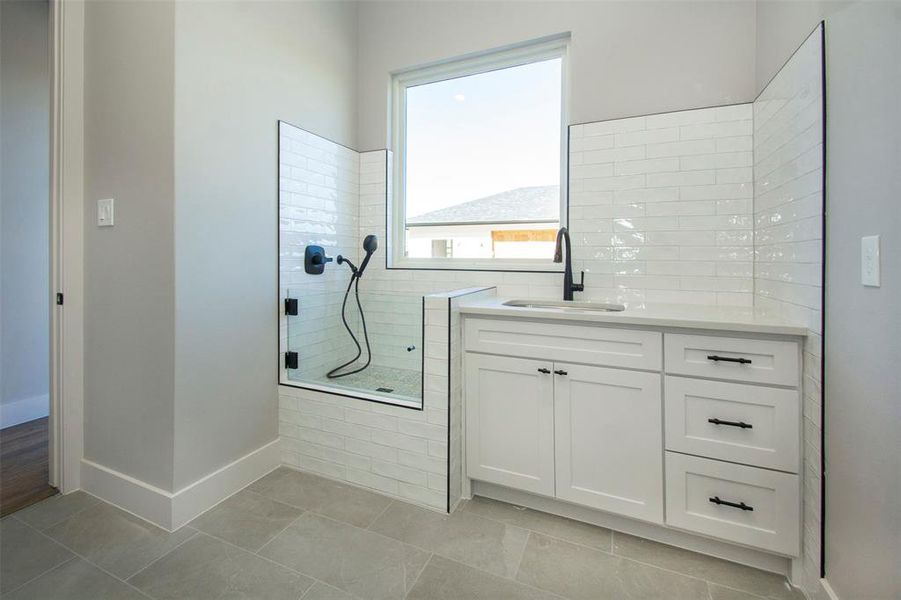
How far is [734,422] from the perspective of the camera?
4.66 ft

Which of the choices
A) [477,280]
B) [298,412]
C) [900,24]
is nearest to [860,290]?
[900,24]

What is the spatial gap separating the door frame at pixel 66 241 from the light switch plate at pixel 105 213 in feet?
0.47

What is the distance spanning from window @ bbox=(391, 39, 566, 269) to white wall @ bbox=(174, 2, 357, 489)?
775 millimetres

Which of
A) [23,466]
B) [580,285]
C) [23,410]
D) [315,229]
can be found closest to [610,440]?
[580,285]

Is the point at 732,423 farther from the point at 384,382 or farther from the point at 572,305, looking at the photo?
the point at 384,382

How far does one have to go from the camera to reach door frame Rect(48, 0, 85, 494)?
1.80 m

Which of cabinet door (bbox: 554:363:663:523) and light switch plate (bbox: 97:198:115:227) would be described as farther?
light switch plate (bbox: 97:198:115:227)

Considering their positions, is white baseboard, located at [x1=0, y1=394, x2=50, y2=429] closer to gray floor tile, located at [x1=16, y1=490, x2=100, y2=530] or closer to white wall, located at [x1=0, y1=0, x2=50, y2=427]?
white wall, located at [x1=0, y1=0, x2=50, y2=427]

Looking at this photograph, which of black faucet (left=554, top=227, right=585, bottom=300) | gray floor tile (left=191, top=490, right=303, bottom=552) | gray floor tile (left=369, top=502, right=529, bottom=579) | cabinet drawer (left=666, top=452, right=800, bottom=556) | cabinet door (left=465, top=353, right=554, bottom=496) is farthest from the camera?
black faucet (left=554, top=227, right=585, bottom=300)

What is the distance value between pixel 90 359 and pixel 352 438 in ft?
4.28

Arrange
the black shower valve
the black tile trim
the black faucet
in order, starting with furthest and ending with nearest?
the black shower valve < the black faucet < the black tile trim

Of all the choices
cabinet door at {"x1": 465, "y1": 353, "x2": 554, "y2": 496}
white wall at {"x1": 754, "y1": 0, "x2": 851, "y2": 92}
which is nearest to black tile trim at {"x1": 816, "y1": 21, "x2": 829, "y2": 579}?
white wall at {"x1": 754, "y1": 0, "x2": 851, "y2": 92}

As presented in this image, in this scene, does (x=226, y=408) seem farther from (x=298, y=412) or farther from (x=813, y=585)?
(x=813, y=585)

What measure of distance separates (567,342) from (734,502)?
2.65ft
